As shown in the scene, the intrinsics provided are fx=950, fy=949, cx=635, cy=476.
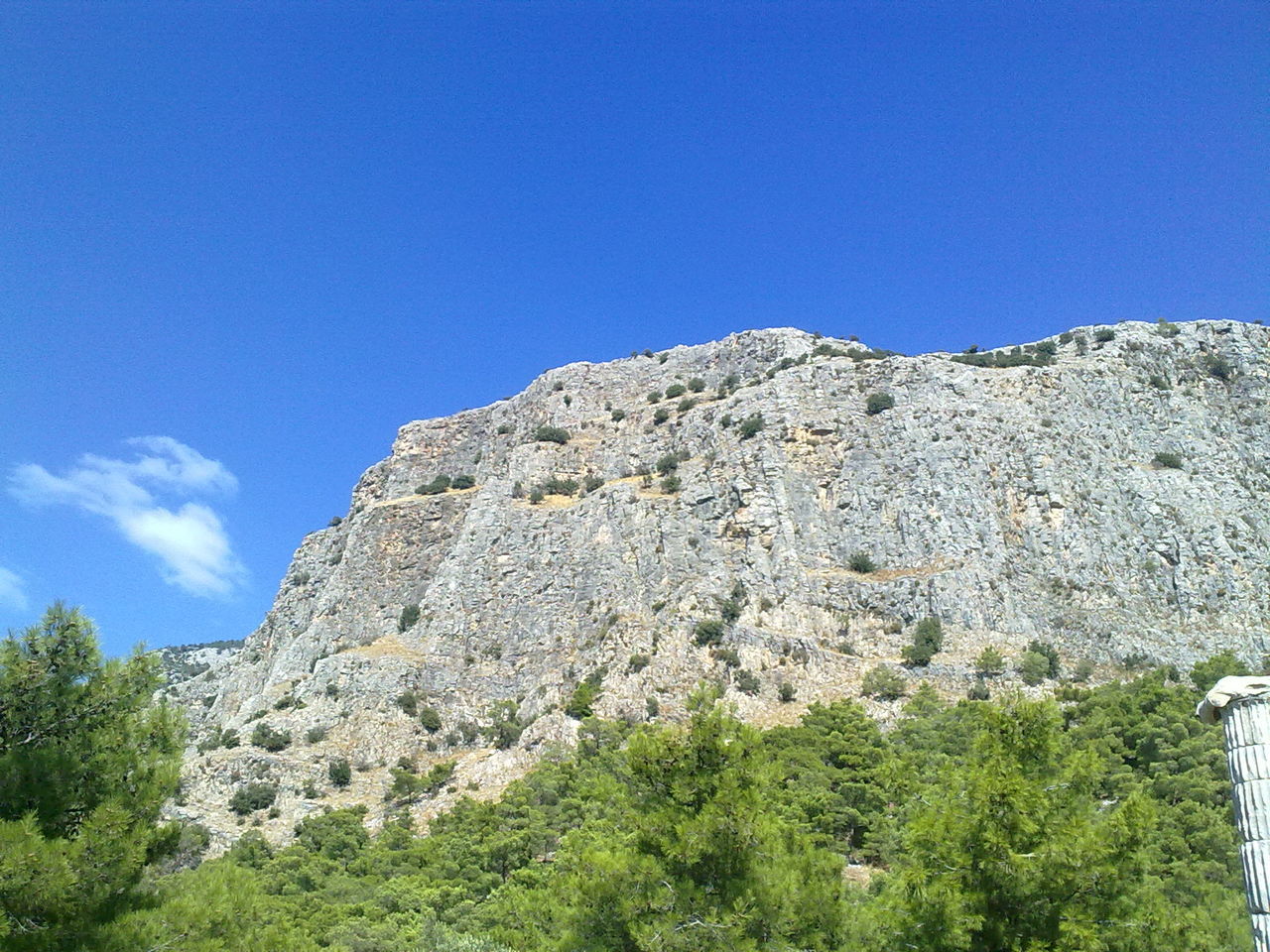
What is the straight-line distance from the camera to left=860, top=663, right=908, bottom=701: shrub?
39562mm

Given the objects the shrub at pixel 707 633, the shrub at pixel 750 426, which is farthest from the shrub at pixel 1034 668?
the shrub at pixel 750 426

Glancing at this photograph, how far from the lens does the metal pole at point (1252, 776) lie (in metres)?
7.14

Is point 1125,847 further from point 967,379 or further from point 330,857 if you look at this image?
point 967,379

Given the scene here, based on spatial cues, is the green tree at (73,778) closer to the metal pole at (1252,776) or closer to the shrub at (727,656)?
the metal pole at (1252,776)

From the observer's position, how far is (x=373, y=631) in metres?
58.9

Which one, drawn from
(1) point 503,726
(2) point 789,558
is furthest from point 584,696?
(2) point 789,558

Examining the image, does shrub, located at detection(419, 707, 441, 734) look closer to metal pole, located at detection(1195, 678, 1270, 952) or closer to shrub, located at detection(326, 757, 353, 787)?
shrub, located at detection(326, 757, 353, 787)

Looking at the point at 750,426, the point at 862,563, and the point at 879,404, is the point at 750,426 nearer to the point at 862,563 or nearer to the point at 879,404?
the point at 879,404

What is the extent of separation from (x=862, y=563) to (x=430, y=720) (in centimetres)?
2321

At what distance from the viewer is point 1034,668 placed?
1547 inches

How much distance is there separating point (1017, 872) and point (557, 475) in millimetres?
54349

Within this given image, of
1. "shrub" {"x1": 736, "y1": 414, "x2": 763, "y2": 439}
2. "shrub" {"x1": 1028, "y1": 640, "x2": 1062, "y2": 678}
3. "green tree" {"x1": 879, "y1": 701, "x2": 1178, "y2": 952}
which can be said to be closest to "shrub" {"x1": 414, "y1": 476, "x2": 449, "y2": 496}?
"shrub" {"x1": 736, "y1": 414, "x2": 763, "y2": 439}

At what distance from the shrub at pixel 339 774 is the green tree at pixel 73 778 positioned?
106 feet

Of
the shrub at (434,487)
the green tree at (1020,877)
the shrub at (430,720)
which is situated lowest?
the green tree at (1020,877)
